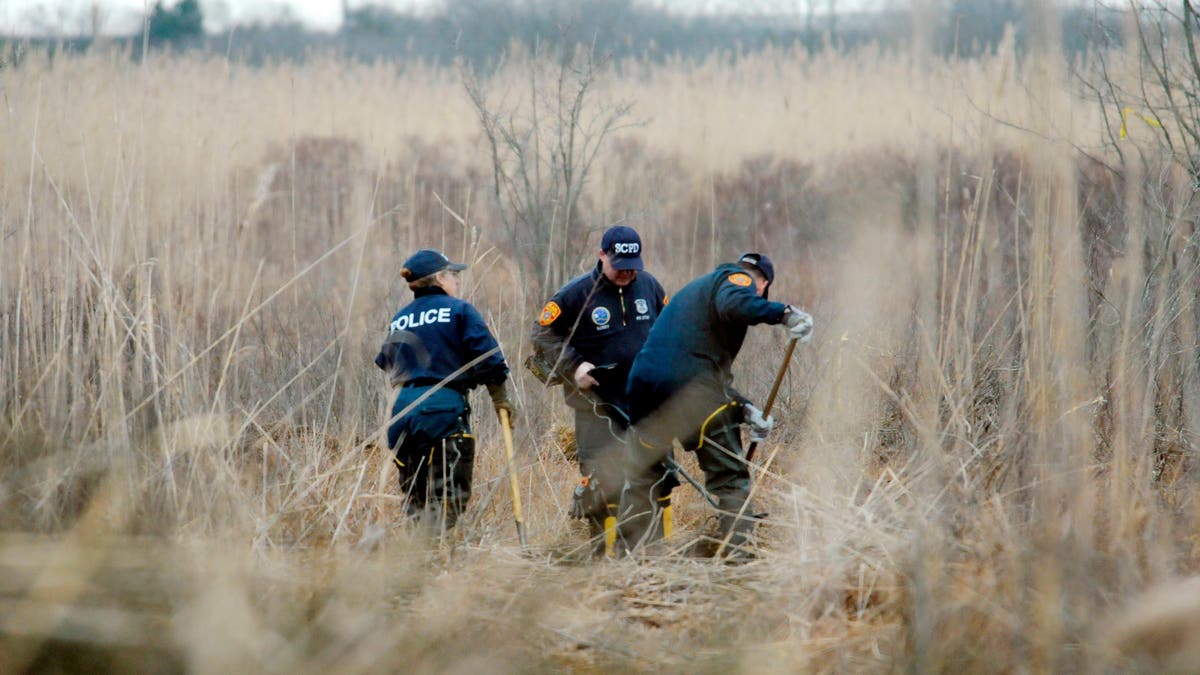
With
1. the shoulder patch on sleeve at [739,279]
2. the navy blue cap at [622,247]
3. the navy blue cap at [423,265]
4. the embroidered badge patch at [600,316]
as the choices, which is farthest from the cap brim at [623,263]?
the navy blue cap at [423,265]

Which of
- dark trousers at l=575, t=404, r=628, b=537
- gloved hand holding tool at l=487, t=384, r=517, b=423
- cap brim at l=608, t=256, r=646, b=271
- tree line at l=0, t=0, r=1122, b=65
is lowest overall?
dark trousers at l=575, t=404, r=628, b=537

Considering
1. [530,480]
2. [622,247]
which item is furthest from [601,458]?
[622,247]

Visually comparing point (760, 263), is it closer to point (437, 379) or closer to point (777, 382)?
point (777, 382)

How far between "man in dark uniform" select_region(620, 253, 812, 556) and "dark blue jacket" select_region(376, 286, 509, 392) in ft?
2.35

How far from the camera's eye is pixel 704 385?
5.72 meters

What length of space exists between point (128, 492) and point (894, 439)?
4.81 m

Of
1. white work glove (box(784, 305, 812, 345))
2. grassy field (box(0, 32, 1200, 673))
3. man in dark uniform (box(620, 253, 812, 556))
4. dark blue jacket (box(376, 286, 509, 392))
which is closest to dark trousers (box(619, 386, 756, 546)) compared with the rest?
man in dark uniform (box(620, 253, 812, 556))

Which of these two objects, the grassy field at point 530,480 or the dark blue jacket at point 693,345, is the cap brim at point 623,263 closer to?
the dark blue jacket at point 693,345

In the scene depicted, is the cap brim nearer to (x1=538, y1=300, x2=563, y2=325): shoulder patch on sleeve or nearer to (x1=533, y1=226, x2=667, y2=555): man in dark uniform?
(x1=533, y1=226, x2=667, y2=555): man in dark uniform

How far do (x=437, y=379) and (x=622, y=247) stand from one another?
121 cm

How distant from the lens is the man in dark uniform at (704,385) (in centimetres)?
565

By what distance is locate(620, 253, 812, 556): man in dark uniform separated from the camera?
5.65 m

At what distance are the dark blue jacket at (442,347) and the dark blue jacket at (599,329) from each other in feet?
2.54

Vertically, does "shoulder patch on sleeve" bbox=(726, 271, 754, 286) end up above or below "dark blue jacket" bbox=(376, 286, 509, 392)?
above
